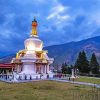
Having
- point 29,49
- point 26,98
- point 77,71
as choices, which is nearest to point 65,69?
point 77,71

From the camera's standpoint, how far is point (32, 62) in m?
52.7

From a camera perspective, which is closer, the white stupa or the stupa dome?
the white stupa

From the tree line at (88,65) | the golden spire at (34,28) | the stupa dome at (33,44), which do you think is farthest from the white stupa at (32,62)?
the tree line at (88,65)

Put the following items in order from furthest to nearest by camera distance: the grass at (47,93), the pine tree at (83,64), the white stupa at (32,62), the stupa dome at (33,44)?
1. the pine tree at (83,64)
2. the stupa dome at (33,44)
3. the white stupa at (32,62)
4. the grass at (47,93)

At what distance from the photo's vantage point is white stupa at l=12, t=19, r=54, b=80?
2032 inches

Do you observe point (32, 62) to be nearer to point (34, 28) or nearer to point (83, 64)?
point (34, 28)

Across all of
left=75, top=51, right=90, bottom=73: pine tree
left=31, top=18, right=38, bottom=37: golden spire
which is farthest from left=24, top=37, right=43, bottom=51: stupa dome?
left=75, top=51, right=90, bottom=73: pine tree

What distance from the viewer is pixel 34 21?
196 feet

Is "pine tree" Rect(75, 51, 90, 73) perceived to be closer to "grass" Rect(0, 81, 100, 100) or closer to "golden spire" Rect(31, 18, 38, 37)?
"golden spire" Rect(31, 18, 38, 37)

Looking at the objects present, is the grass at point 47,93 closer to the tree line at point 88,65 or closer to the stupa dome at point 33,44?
the stupa dome at point 33,44

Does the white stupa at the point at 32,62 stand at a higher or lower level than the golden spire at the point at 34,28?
lower

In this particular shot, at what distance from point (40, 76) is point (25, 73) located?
10.8 ft

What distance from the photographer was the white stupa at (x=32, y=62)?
51.6 m

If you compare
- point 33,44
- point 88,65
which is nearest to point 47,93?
point 33,44
